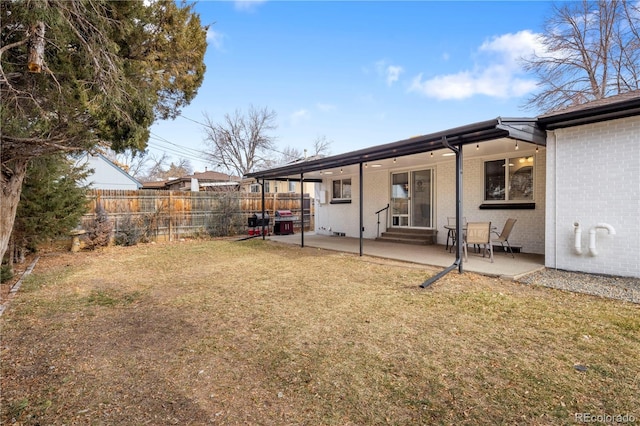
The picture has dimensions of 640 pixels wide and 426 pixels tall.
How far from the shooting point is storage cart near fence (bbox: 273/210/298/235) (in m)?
13.9

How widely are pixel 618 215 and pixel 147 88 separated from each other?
7.52 meters

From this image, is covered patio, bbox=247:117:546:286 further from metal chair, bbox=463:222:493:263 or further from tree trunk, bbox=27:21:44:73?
tree trunk, bbox=27:21:44:73

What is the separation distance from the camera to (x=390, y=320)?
3818mm

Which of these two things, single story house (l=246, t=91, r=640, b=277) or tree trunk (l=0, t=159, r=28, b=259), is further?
single story house (l=246, t=91, r=640, b=277)

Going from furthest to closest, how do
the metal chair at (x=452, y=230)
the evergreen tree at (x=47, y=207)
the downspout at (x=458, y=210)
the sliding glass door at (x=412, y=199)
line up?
the sliding glass door at (x=412, y=199) < the metal chair at (x=452, y=230) < the evergreen tree at (x=47, y=207) < the downspout at (x=458, y=210)

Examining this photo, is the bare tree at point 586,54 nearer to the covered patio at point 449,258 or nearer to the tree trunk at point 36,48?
the covered patio at point 449,258

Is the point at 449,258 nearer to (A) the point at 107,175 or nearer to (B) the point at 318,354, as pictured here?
(B) the point at 318,354

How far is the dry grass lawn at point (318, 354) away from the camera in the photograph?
7.18ft

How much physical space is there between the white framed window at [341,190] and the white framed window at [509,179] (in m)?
5.43

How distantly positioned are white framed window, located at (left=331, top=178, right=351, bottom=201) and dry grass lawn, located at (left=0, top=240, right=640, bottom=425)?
7.61m

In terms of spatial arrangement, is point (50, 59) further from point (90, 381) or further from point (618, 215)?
point (618, 215)

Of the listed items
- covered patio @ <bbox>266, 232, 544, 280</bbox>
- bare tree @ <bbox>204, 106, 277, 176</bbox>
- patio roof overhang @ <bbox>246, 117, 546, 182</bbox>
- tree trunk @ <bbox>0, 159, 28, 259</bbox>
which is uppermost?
bare tree @ <bbox>204, 106, 277, 176</bbox>

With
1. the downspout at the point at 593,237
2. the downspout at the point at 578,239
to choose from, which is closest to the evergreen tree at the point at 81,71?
the downspout at the point at 578,239

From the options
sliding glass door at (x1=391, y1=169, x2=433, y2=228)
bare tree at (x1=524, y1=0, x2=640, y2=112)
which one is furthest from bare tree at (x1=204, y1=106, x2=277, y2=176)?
sliding glass door at (x1=391, y1=169, x2=433, y2=228)
